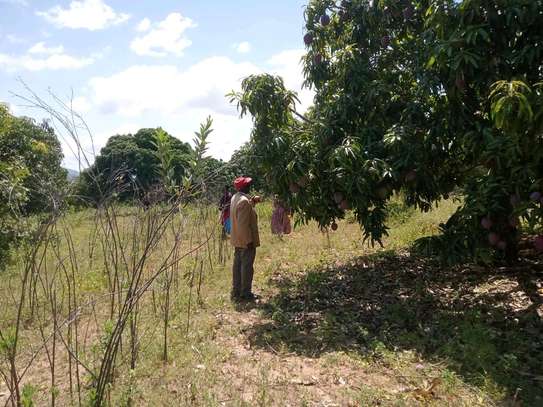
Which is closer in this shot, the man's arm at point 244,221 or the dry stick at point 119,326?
the dry stick at point 119,326

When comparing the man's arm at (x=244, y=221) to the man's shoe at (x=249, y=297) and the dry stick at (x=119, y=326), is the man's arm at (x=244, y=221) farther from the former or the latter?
the dry stick at (x=119, y=326)

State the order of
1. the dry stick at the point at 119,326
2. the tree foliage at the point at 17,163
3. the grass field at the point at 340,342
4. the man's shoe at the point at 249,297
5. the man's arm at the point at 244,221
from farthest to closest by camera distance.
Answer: the tree foliage at the point at 17,163 < the man's shoe at the point at 249,297 < the man's arm at the point at 244,221 < the grass field at the point at 340,342 < the dry stick at the point at 119,326

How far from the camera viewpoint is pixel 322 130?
497cm

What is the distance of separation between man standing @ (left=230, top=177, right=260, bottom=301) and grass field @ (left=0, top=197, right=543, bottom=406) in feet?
0.98

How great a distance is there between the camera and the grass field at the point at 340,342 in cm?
326

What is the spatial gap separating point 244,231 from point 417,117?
218 centimetres

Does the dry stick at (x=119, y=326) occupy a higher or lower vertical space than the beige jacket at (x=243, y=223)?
lower

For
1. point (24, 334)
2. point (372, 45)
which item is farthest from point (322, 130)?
point (24, 334)

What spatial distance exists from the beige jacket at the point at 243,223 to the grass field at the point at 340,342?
2.47 feet

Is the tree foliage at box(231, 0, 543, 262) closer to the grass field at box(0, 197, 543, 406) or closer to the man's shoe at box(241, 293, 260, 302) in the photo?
the grass field at box(0, 197, 543, 406)

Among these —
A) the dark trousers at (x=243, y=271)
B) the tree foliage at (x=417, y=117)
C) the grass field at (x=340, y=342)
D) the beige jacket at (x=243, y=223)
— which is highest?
the tree foliage at (x=417, y=117)

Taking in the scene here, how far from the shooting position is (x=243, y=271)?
5398 millimetres

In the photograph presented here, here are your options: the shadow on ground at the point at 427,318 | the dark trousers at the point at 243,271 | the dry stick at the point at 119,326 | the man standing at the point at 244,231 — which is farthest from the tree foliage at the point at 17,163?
the dry stick at the point at 119,326

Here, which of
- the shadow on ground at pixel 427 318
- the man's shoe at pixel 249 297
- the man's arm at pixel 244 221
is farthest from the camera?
the man's shoe at pixel 249 297
